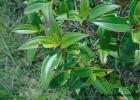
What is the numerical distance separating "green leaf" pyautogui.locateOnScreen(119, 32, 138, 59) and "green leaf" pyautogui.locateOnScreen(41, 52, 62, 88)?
0.30 meters

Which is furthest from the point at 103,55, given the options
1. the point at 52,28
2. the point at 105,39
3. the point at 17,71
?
the point at 17,71

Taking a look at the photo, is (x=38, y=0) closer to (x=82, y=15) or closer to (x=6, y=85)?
(x=82, y=15)

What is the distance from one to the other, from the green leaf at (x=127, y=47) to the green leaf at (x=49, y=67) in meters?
0.30

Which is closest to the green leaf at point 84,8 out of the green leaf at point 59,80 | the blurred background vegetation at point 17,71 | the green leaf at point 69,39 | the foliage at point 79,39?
the foliage at point 79,39

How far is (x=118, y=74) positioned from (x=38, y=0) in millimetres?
619

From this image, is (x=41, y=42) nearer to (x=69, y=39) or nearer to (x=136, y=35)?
(x=69, y=39)

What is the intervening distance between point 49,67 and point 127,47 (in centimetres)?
36

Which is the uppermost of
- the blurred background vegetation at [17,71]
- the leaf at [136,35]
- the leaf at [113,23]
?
the leaf at [113,23]

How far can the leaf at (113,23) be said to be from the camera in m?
1.01

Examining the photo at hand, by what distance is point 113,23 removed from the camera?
103cm

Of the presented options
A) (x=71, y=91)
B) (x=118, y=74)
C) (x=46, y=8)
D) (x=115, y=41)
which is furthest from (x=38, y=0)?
(x=71, y=91)

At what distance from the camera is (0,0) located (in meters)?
2.37

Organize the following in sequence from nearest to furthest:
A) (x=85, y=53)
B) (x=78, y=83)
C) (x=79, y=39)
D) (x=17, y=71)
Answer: (x=79, y=39) → (x=85, y=53) → (x=78, y=83) → (x=17, y=71)

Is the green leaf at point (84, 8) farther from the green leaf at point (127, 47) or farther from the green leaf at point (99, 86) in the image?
the green leaf at point (99, 86)
